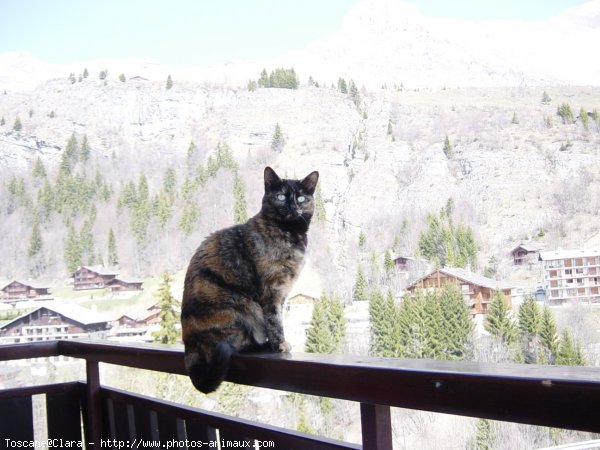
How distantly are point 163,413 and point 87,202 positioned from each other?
2166 cm

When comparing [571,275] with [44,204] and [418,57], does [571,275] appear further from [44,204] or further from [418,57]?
[44,204]

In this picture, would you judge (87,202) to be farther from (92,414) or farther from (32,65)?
(92,414)

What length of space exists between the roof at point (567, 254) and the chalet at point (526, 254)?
709 mm

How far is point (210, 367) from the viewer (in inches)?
42.3

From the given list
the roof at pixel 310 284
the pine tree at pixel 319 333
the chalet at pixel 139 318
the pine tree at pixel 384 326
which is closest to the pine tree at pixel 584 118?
the pine tree at pixel 384 326

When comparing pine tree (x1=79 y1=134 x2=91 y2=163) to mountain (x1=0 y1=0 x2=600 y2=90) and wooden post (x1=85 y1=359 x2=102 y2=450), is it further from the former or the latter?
wooden post (x1=85 y1=359 x2=102 y2=450)

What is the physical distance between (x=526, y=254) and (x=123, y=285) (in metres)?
12.1

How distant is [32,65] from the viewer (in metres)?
23.7

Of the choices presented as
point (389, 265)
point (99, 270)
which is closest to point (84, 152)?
point (99, 270)

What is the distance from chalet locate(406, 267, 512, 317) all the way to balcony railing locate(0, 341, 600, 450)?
14.8 meters

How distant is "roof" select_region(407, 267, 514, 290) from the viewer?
621 inches

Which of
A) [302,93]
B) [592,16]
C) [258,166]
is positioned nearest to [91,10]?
[258,166]

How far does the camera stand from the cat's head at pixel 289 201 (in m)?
1.66

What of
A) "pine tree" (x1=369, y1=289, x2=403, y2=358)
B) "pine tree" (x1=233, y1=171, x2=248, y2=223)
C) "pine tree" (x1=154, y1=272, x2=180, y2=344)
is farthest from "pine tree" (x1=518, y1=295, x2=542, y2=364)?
"pine tree" (x1=233, y1=171, x2=248, y2=223)
